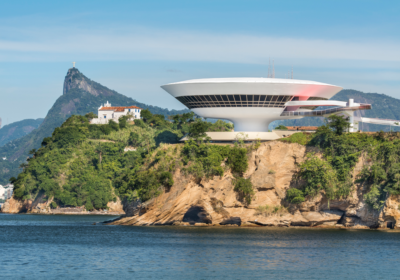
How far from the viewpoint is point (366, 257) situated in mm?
45625

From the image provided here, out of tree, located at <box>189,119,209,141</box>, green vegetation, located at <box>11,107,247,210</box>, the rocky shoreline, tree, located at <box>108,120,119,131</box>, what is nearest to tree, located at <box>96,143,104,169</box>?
green vegetation, located at <box>11,107,247,210</box>

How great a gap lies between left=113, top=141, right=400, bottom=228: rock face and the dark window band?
9.21m

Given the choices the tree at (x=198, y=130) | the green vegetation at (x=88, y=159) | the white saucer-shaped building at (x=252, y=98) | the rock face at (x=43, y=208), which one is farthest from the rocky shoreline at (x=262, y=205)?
the rock face at (x=43, y=208)

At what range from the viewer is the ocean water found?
38625 millimetres

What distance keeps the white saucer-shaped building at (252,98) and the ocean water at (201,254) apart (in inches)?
759

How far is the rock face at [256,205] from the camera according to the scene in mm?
69438

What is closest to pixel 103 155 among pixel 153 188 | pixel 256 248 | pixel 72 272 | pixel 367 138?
pixel 153 188

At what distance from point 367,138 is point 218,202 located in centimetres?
2058

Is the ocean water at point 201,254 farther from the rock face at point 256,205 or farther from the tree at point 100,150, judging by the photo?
the tree at point 100,150

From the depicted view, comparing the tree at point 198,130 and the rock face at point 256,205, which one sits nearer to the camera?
the rock face at point 256,205

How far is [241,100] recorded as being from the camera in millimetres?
77938

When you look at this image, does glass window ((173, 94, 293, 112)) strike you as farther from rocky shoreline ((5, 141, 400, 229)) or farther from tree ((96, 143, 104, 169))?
tree ((96, 143, 104, 169))

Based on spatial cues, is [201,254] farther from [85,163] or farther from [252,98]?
[85,163]

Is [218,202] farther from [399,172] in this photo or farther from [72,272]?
[72,272]
